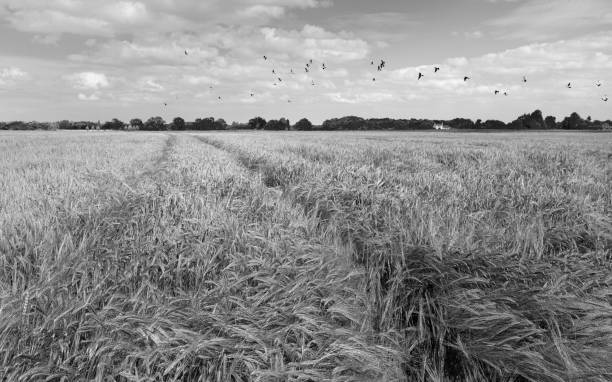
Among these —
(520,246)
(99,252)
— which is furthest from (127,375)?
(520,246)

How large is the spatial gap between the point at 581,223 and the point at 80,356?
16.6 ft

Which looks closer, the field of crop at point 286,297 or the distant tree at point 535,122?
the field of crop at point 286,297

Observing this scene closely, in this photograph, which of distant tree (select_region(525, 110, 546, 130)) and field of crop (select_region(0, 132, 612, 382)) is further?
distant tree (select_region(525, 110, 546, 130))

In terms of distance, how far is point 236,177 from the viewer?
6.86 m

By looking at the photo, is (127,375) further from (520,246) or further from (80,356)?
(520,246)

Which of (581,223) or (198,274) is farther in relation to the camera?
(581,223)

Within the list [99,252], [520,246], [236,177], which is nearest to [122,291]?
[99,252]

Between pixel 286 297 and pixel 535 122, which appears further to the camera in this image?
pixel 535 122

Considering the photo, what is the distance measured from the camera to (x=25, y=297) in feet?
7.02

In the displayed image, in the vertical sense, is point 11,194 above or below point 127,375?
above

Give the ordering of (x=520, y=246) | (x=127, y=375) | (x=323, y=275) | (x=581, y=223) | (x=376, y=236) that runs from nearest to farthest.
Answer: (x=127, y=375), (x=323, y=275), (x=520, y=246), (x=376, y=236), (x=581, y=223)

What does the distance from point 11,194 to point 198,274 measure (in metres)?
3.98

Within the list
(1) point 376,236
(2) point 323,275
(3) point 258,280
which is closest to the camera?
(3) point 258,280

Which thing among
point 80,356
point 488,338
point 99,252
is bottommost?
point 488,338
